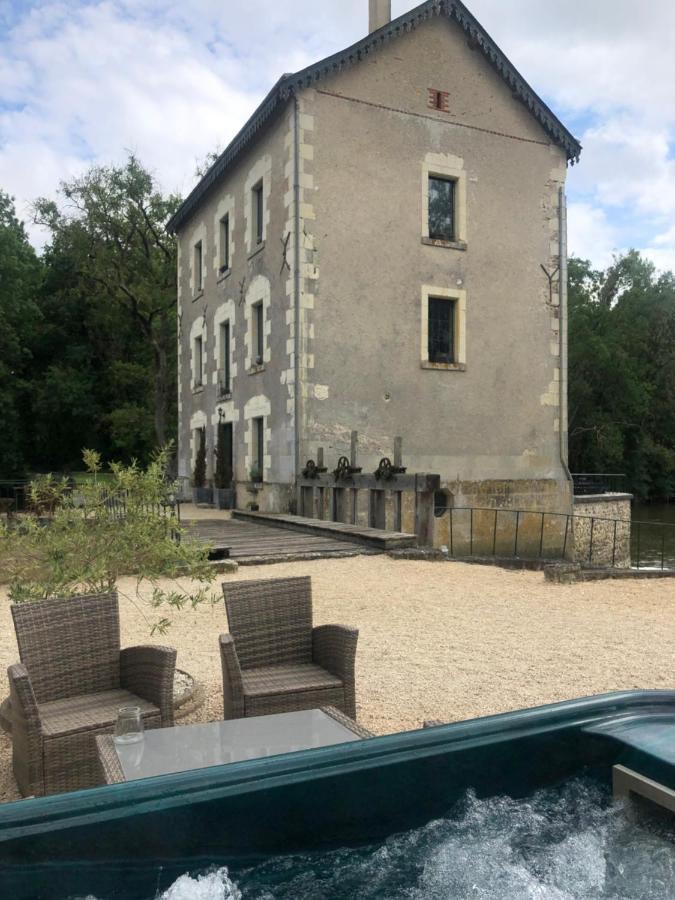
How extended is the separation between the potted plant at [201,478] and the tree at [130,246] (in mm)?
7550

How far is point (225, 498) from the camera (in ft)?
56.7

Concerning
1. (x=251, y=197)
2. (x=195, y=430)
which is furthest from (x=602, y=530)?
(x=251, y=197)

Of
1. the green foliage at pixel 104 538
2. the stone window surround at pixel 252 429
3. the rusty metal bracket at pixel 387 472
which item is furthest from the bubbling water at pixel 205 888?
the stone window surround at pixel 252 429

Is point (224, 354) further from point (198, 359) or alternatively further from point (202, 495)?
point (202, 495)

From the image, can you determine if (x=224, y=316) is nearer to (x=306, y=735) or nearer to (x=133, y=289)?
(x=133, y=289)

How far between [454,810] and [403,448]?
1234 cm

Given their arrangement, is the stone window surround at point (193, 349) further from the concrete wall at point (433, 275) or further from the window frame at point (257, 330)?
the concrete wall at point (433, 275)

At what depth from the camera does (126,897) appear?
1804mm

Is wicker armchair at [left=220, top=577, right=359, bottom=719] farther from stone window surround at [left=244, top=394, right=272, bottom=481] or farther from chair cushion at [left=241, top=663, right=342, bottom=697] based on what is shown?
stone window surround at [left=244, top=394, right=272, bottom=481]

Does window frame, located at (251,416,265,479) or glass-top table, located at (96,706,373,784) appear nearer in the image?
glass-top table, located at (96,706,373,784)

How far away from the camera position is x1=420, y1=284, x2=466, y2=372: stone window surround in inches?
584

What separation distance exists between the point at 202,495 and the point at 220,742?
1663cm

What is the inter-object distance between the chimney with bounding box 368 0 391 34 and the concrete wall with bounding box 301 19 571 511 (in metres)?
1.41

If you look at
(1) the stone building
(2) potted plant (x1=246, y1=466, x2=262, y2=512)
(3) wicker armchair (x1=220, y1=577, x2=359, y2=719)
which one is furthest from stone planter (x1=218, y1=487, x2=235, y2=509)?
(3) wicker armchair (x1=220, y1=577, x2=359, y2=719)
